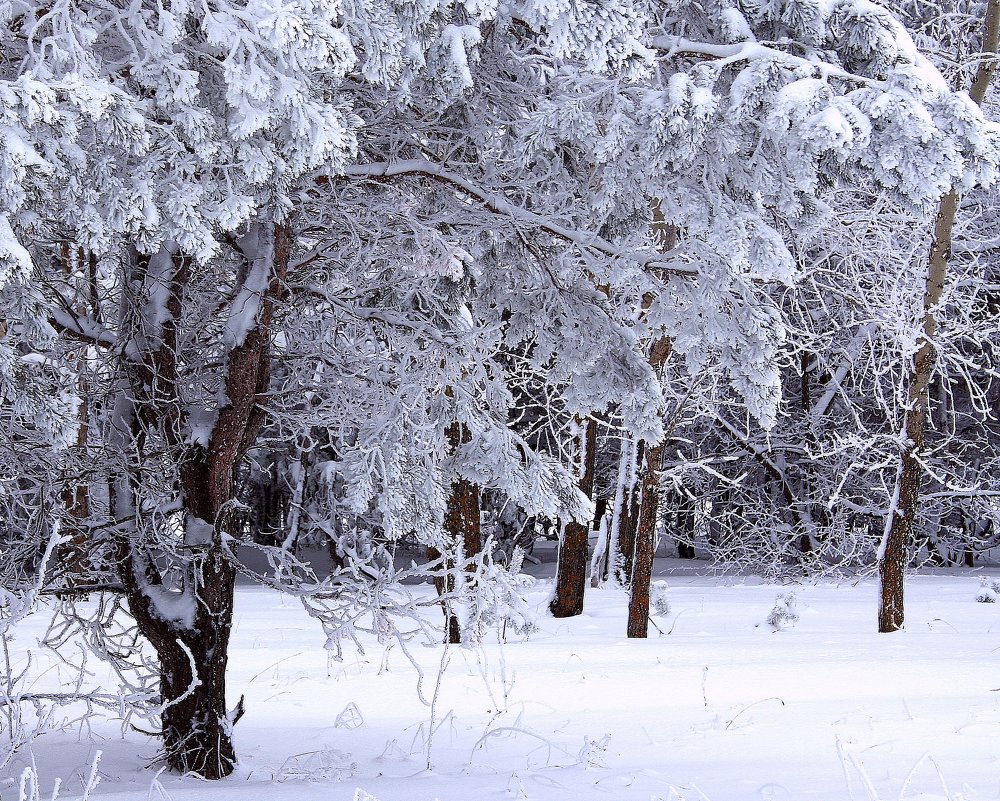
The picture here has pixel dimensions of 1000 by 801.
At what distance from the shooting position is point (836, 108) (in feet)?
13.9

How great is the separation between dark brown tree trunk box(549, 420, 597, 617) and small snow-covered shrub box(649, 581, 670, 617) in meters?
0.99

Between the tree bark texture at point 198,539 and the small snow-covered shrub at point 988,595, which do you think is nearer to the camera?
the tree bark texture at point 198,539

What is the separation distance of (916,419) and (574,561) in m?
4.73

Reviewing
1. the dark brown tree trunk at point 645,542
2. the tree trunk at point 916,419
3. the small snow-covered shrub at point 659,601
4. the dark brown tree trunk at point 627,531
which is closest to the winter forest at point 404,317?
the dark brown tree trunk at point 645,542

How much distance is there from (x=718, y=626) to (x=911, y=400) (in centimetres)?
372

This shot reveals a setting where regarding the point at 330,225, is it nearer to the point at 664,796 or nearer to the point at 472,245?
the point at 472,245

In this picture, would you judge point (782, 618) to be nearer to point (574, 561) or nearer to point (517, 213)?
point (574, 561)

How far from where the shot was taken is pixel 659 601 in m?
12.9

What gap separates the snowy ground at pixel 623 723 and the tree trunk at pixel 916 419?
0.58 meters

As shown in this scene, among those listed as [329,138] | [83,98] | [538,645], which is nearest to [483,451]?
[329,138]

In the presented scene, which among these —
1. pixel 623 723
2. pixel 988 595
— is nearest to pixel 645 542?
pixel 623 723

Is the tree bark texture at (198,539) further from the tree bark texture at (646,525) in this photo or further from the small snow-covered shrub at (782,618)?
the small snow-covered shrub at (782,618)

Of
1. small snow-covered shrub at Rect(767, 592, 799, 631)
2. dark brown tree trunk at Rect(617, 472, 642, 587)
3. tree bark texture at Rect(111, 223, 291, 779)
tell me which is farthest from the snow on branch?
dark brown tree trunk at Rect(617, 472, 642, 587)

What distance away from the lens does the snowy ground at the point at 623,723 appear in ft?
17.4
